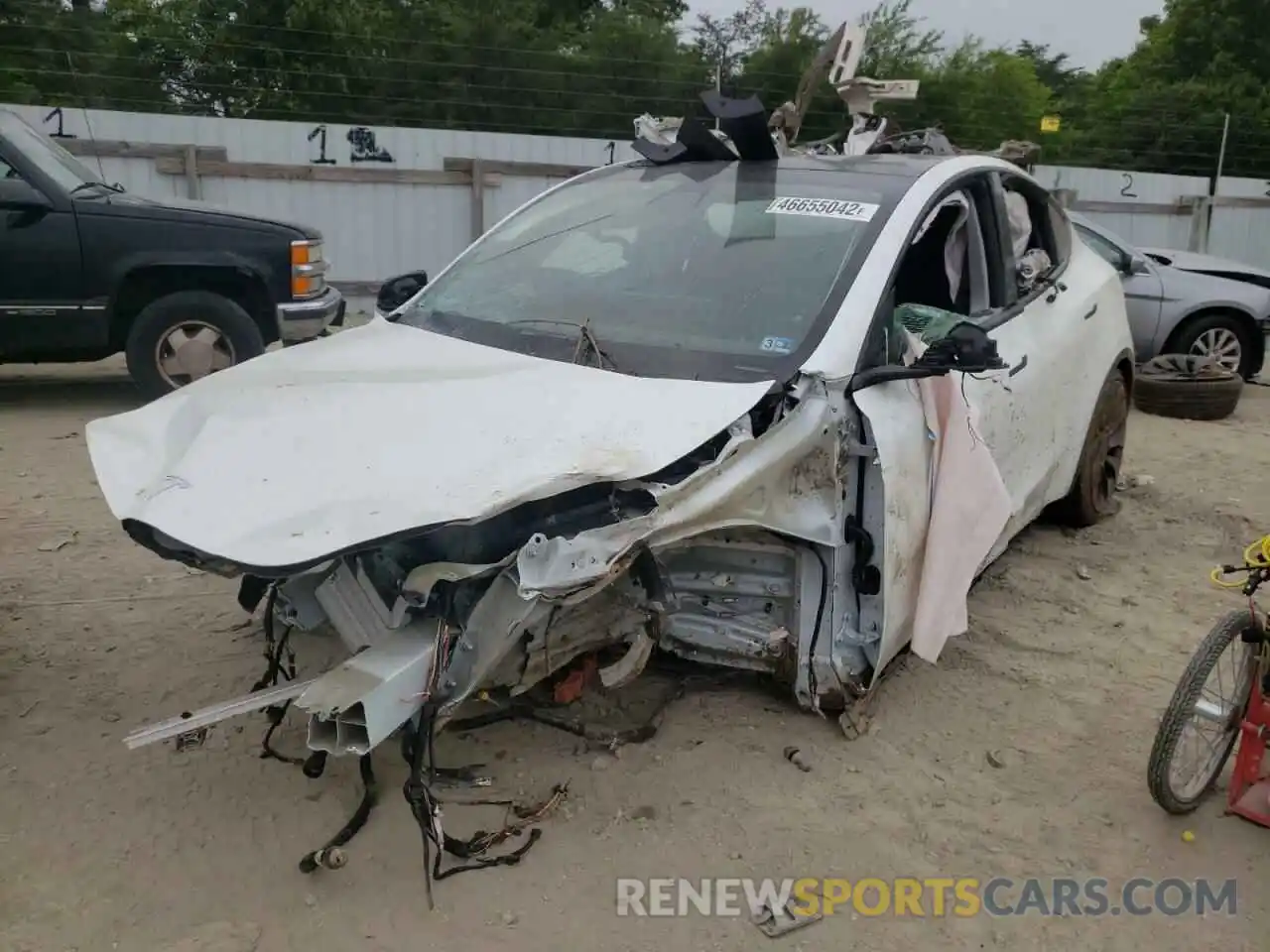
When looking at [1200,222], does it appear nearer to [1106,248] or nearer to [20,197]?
[1106,248]

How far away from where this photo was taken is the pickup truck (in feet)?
23.1

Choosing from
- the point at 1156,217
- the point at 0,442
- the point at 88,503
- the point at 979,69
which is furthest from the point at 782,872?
the point at 979,69

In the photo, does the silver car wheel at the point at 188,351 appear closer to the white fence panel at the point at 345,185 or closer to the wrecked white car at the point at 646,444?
the wrecked white car at the point at 646,444

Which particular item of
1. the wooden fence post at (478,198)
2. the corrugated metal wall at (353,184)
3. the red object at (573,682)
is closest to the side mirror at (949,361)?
the red object at (573,682)

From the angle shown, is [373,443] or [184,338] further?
[184,338]

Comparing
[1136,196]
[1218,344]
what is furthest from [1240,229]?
[1218,344]

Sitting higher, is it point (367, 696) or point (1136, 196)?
point (1136, 196)

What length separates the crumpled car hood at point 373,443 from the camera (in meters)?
2.53

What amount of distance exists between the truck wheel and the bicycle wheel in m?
6.02

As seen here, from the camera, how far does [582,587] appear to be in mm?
2678

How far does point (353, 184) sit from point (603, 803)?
9732mm

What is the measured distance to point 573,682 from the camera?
3605 mm

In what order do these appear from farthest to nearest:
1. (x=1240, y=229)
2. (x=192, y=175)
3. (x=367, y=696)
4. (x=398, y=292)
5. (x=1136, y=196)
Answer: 1. (x=1240, y=229)
2. (x=1136, y=196)
3. (x=192, y=175)
4. (x=398, y=292)
5. (x=367, y=696)

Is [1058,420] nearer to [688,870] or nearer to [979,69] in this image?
[688,870]
